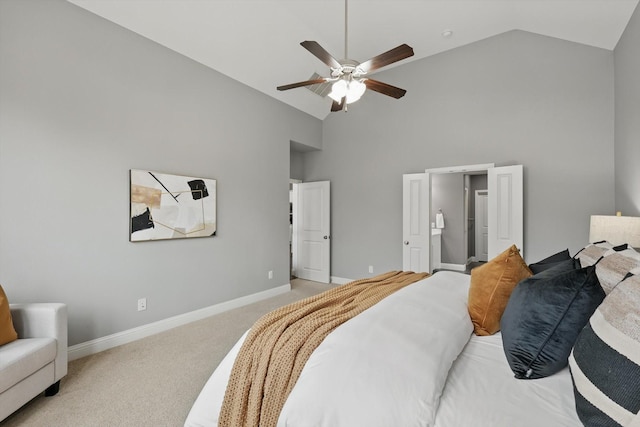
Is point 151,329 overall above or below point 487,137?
below

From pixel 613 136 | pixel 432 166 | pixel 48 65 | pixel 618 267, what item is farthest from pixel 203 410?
pixel 613 136

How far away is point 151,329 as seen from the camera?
10.2ft

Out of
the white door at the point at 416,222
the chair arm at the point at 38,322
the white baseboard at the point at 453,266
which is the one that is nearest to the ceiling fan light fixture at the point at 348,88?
the white door at the point at 416,222

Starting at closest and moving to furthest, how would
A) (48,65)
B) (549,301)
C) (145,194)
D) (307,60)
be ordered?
1. (549,301)
2. (48,65)
3. (145,194)
4. (307,60)

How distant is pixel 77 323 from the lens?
2602 mm

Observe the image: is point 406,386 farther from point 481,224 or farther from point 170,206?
point 481,224

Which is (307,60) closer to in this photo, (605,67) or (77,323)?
(605,67)

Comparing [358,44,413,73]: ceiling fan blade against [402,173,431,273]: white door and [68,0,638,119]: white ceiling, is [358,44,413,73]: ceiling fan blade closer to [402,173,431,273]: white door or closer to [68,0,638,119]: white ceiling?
[68,0,638,119]: white ceiling

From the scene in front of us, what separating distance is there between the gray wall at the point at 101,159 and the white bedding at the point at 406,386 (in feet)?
6.99

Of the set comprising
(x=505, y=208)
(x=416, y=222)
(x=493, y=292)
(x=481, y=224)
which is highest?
(x=505, y=208)

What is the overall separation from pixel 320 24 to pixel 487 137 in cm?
270

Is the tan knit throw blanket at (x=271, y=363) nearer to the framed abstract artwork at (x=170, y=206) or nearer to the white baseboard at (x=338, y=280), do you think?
the framed abstract artwork at (x=170, y=206)

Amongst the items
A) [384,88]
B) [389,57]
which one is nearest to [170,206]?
[384,88]

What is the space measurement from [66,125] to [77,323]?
1762mm
